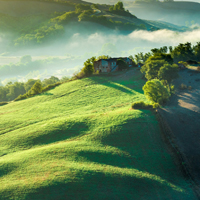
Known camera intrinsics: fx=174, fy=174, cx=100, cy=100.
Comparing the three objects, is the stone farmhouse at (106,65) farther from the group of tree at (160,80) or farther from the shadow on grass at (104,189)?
the shadow on grass at (104,189)

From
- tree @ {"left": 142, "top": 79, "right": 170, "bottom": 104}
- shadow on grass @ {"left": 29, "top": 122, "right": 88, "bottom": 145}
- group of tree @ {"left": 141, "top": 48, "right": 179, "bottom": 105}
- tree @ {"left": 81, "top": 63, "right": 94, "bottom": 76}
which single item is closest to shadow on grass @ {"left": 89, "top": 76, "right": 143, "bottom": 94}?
→ tree @ {"left": 81, "top": 63, "right": 94, "bottom": 76}

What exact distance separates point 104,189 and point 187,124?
21870mm

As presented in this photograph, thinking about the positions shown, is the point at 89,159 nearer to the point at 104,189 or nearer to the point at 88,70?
the point at 104,189

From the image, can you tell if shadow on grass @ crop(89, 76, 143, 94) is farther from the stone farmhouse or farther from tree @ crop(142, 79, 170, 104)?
tree @ crop(142, 79, 170, 104)

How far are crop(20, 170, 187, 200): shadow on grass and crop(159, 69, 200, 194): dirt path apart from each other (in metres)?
5.53

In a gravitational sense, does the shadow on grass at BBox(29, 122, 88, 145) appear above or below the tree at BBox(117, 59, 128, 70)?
below

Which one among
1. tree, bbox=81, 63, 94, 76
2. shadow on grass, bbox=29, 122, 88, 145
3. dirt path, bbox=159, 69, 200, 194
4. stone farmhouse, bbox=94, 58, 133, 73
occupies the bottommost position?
shadow on grass, bbox=29, 122, 88, 145

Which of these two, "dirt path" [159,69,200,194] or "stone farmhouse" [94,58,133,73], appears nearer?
"dirt path" [159,69,200,194]

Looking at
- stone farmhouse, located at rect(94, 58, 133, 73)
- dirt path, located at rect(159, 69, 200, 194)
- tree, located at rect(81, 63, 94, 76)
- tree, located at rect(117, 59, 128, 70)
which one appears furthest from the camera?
tree, located at rect(117, 59, 128, 70)

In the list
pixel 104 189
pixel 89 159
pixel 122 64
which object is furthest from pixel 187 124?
pixel 122 64

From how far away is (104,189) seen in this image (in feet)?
75.1

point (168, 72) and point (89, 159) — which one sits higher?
point (168, 72)

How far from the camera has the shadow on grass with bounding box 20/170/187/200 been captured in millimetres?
22188

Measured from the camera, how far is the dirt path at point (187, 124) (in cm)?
2770
